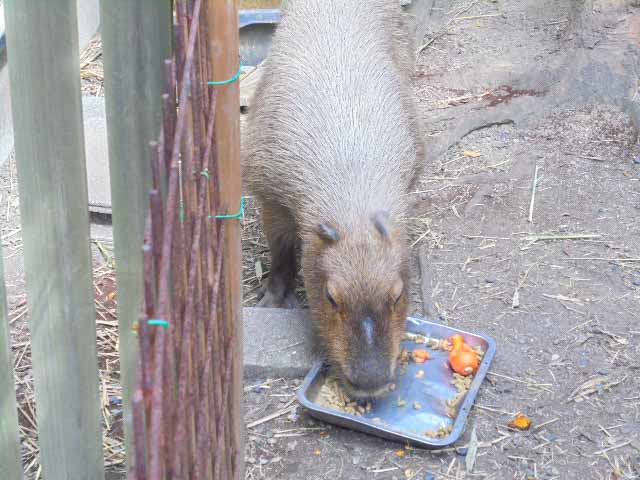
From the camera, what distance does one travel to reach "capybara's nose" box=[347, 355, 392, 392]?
3.45m

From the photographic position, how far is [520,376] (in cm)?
391

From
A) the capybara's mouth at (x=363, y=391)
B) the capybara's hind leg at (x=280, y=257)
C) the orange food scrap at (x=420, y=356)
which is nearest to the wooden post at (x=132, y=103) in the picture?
the capybara's mouth at (x=363, y=391)

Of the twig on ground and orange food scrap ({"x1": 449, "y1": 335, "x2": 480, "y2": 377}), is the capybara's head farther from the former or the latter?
the twig on ground

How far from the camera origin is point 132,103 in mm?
2309

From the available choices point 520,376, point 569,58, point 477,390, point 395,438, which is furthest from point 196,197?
point 569,58

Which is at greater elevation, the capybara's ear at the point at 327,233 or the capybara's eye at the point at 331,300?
the capybara's ear at the point at 327,233

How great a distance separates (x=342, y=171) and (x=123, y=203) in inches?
65.6

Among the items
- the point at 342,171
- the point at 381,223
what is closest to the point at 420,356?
the point at 381,223

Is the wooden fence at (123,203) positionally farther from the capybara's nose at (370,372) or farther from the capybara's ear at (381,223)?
the capybara's ear at (381,223)

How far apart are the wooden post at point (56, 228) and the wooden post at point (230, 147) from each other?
37cm

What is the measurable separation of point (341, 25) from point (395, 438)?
2198 millimetres

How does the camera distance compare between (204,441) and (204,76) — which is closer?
(204,441)

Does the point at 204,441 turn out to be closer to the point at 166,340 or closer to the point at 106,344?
the point at 166,340

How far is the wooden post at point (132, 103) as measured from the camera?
224 cm
